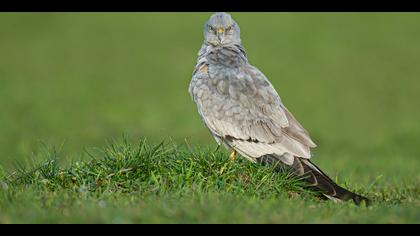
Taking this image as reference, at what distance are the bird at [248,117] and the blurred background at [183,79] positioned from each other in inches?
111

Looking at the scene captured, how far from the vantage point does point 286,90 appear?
58.3 ft

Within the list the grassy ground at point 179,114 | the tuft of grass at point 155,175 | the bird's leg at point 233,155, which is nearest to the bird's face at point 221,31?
the grassy ground at point 179,114

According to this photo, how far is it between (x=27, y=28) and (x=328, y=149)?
1233cm

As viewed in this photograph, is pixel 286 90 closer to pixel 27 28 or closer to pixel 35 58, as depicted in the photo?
pixel 35 58

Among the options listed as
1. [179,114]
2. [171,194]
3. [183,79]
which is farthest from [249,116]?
[183,79]

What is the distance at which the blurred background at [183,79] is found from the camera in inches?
568

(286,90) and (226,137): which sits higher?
(286,90)

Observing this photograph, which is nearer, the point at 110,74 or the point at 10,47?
the point at 110,74

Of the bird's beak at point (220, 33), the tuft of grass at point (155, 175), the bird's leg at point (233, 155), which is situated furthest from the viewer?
the bird's beak at point (220, 33)

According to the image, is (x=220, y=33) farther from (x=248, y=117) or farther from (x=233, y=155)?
(x=233, y=155)

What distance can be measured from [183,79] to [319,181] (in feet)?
39.0

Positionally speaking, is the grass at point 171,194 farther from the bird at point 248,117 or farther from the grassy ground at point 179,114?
the bird at point 248,117

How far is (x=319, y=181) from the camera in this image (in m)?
7.01
